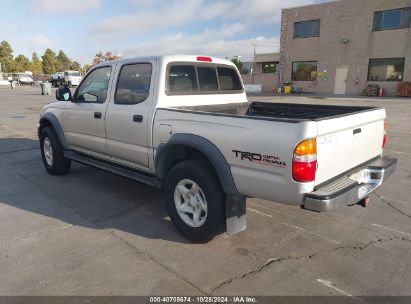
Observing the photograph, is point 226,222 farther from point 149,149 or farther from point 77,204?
point 77,204

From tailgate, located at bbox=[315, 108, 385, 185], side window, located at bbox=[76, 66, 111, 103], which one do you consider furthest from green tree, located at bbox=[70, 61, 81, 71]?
tailgate, located at bbox=[315, 108, 385, 185]

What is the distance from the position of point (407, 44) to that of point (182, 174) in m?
27.8

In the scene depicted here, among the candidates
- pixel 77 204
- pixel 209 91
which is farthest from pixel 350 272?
pixel 77 204

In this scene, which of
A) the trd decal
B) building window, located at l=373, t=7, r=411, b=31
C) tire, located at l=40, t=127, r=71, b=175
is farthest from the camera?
building window, located at l=373, t=7, r=411, b=31

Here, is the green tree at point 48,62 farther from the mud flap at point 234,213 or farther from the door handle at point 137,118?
the mud flap at point 234,213

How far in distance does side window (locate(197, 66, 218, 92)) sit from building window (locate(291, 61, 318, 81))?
28.4 metres

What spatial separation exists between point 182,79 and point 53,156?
117 inches

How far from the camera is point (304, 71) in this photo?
3180 cm

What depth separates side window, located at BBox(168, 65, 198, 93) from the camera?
416cm

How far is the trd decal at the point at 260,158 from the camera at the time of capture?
280 cm

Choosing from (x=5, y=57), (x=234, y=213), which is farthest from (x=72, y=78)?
(x=234, y=213)

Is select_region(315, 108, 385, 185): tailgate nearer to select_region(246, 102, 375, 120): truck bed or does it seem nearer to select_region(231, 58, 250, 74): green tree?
select_region(246, 102, 375, 120): truck bed

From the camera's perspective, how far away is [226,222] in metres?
3.39

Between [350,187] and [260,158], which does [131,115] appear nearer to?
[260,158]
